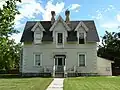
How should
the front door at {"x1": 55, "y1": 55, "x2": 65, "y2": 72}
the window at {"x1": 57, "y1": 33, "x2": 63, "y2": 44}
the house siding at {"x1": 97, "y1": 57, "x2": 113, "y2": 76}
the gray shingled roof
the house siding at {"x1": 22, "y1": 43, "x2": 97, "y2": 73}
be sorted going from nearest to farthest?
1. the front door at {"x1": 55, "y1": 55, "x2": 65, "y2": 72}
2. the house siding at {"x1": 22, "y1": 43, "x2": 97, "y2": 73}
3. the gray shingled roof
4. the window at {"x1": 57, "y1": 33, "x2": 63, "y2": 44}
5. the house siding at {"x1": 97, "y1": 57, "x2": 113, "y2": 76}

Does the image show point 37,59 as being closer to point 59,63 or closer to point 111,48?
point 59,63

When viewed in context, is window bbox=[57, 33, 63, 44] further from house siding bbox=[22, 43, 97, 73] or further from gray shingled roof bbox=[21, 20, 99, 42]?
gray shingled roof bbox=[21, 20, 99, 42]

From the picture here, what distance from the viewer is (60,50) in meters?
42.8

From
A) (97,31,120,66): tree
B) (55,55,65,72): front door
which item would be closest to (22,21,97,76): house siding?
(55,55,65,72): front door

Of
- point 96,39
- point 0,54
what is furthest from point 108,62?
point 0,54

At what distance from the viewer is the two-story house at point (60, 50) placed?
42.4m

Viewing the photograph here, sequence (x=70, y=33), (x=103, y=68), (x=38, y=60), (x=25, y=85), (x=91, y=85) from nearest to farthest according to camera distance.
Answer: (x=25, y=85) → (x=91, y=85) → (x=38, y=60) → (x=70, y=33) → (x=103, y=68)

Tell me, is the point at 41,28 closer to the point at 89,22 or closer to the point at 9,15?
the point at 89,22

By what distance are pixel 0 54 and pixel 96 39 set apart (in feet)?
108

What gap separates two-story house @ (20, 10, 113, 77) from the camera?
139 feet

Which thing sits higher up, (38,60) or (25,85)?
(38,60)

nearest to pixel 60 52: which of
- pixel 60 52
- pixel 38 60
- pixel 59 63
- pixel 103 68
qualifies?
pixel 60 52

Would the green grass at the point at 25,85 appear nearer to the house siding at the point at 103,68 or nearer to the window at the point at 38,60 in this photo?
the window at the point at 38,60

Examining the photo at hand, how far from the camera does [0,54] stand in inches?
404
